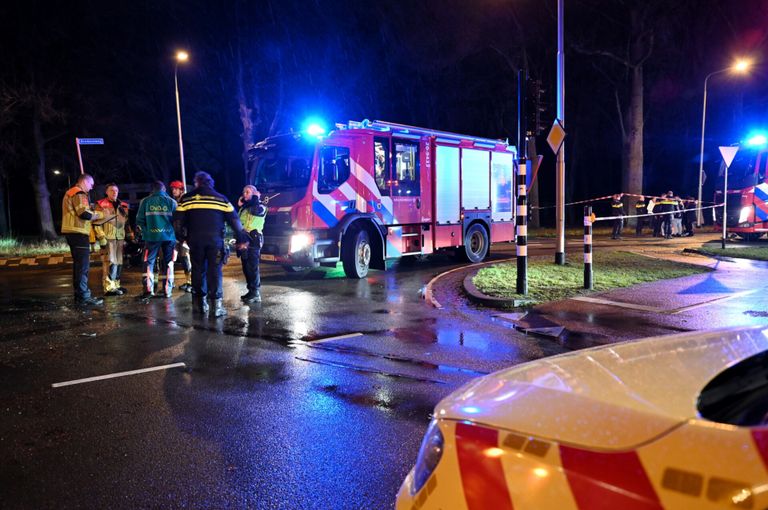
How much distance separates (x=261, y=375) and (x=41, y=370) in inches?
83.8

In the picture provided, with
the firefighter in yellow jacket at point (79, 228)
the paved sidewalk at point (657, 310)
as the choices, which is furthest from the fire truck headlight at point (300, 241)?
the paved sidewalk at point (657, 310)

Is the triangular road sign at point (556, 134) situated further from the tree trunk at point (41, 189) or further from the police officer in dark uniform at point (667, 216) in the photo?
the tree trunk at point (41, 189)

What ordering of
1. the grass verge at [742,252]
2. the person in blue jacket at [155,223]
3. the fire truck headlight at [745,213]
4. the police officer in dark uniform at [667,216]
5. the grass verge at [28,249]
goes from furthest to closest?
the police officer in dark uniform at [667,216] → the fire truck headlight at [745,213] → the grass verge at [28,249] → the grass verge at [742,252] → the person in blue jacket at [155,223]

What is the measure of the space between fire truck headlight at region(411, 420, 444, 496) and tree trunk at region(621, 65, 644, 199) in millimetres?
26619

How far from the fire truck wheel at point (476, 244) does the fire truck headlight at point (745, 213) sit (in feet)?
32.2

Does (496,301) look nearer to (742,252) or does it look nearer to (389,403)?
(389,403)

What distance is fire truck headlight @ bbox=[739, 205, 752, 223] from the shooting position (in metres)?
18.6

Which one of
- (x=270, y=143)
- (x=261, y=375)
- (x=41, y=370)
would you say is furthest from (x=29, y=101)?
(x=261, y=375)

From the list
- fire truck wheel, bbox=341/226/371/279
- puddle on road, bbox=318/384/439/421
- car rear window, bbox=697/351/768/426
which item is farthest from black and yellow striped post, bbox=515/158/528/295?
car rear window, bbox=697/351/768/426

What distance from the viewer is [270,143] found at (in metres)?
11.8

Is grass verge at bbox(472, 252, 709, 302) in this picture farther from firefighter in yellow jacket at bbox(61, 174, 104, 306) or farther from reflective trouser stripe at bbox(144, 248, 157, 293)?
firefighter in yellow jacket at bbox(61, 174, 104, 306)

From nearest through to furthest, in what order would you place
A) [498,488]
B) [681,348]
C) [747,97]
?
[498,488] < [681,348] < [747,97]

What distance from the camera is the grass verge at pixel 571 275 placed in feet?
29.7

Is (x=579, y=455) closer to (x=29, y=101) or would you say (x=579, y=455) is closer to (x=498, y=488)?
(x=498, y=488)
